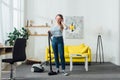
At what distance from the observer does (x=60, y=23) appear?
23.0ft

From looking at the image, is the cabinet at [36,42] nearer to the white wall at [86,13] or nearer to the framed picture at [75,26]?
the white wall at [86,13]

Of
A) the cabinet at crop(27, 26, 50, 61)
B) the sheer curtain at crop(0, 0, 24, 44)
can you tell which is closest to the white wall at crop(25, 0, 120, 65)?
the cabinet at crop(27, 26, 50, 61)

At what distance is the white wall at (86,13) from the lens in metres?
10.6

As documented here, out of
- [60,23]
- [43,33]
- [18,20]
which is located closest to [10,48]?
[60,23]

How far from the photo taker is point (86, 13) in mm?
10672

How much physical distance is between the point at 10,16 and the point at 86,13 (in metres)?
3.43

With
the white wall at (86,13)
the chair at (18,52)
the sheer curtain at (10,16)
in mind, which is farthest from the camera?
the white wall at (86,13)

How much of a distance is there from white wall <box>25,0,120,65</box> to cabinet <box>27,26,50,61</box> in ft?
0.96

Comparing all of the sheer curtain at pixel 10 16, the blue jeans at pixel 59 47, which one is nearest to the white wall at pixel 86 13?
the sheer curtain at pixel 10 16

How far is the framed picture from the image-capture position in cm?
1062

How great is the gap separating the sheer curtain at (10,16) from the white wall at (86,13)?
0.46 meters

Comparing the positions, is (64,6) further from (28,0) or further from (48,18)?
(28,0)

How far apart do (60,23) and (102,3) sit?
166 inches

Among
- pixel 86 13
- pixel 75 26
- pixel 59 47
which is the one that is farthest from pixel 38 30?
pixel 59 47
